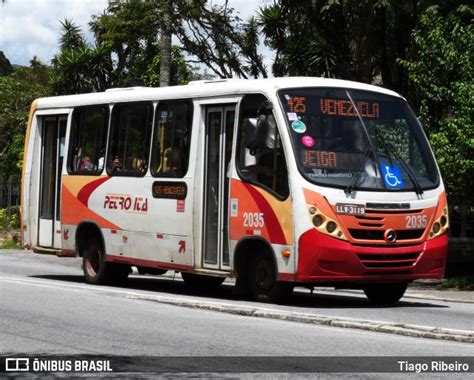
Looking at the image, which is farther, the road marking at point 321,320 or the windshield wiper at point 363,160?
the windshield wiper at point 363,160

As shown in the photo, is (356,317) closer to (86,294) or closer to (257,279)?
(257,279)

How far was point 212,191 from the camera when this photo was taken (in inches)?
653

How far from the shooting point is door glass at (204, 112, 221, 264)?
1648 centimetres

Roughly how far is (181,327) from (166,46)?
794 inches

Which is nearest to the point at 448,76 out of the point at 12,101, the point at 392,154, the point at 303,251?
the point at 392,154

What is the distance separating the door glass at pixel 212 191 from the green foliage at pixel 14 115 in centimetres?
2665

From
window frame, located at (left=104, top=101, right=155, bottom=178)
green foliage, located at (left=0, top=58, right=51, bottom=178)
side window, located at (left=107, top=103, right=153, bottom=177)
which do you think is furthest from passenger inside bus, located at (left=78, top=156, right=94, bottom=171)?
green foliage, located at (left=0, top=58, right=51, bottom=178)

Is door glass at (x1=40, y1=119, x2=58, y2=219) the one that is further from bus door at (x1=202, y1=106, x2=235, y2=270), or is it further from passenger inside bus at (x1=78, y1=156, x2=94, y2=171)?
bus door at (x1=202, y1=106, x2=235, y2=270)

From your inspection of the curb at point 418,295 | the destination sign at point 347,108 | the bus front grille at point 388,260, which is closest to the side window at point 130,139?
the destination sign at point 347,108

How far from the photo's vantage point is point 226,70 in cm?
3425

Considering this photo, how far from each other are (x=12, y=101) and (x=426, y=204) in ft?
123

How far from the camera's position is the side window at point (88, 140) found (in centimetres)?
1928

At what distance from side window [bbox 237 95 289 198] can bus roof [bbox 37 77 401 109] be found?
0.21 metres

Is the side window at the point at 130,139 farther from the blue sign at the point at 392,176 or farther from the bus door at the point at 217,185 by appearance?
the blue sign at the point at 392,176
